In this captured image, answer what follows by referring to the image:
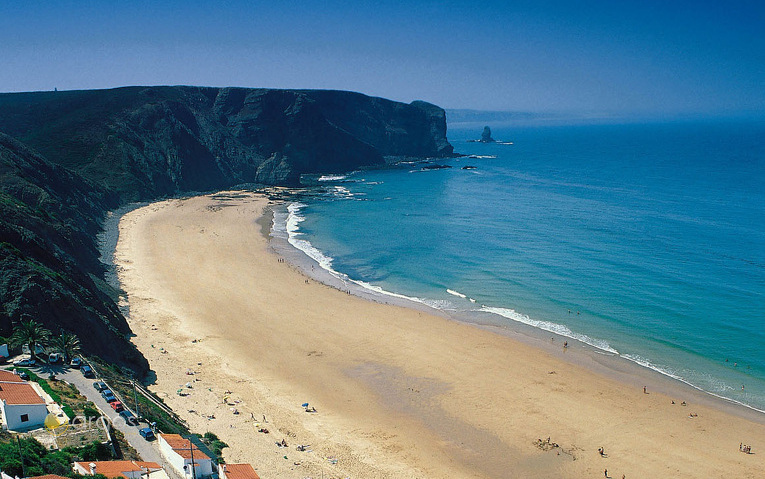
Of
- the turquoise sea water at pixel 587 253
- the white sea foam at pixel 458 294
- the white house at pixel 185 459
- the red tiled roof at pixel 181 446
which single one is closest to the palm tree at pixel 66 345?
the red tiled roof at pixel 181 446

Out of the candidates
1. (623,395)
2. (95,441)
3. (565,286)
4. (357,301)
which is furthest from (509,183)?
(95,441)

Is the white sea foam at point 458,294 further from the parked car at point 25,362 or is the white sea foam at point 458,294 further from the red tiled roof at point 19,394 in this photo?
the red tiled roof at point 19,394

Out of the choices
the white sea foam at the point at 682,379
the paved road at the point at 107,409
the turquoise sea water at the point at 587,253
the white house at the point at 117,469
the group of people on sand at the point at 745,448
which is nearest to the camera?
the white house at the point at 117,469

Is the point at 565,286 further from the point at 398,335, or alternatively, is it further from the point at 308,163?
the point at 308,163

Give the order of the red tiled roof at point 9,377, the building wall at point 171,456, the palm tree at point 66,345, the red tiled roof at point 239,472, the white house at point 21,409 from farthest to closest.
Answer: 1. the palm tree at point 66,345
2. the red tiled roof at point 9,377
3. the red tiled roof at point 239,472
4. the white house at point 21,409
5. the building wall at point 171,456

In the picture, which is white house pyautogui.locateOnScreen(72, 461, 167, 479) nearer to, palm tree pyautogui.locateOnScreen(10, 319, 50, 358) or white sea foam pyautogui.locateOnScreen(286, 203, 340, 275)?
palm tree pyautogui.locateOnScreen(10, 319, 50, 358)

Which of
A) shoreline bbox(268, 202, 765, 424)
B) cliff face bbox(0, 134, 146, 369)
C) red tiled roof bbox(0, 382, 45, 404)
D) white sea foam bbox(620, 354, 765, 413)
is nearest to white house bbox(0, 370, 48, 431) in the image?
red tiled roof bbox(0, 382, 45, 404)

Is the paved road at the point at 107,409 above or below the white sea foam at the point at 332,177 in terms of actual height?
below

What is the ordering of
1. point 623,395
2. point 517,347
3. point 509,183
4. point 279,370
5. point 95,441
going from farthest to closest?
point 509,183, point 517,347, point 279,370, point 623,395, point 95,441
